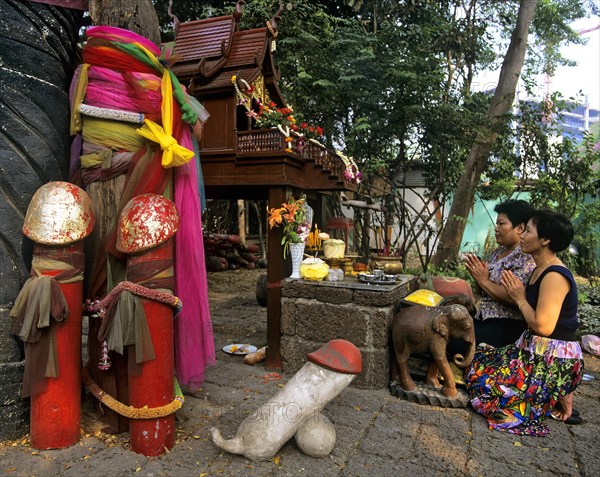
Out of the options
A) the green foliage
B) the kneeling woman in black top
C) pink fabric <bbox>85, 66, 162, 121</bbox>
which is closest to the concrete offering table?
the kneeling woman in black top

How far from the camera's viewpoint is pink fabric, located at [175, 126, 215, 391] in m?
3.21

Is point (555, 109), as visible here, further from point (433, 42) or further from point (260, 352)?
point (260, 352)

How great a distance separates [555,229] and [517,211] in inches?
25.5

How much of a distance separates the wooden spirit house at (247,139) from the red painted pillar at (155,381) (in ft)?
6.13

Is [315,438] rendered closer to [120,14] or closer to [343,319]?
[343,319]

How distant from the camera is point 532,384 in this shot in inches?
130

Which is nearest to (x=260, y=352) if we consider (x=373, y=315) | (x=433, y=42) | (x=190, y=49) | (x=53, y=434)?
(x=373, y=315)

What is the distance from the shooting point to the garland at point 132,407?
8.78 feet

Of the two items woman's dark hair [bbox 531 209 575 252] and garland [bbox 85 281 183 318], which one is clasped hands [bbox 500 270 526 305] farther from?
garland [bbox 85 281 183 318]

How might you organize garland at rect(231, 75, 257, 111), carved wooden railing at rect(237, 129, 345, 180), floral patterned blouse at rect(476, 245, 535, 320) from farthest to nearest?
1. garland at rect(231, 75, 257, 111)
2. carved wooden railing at rect(237, 129, 345, 180)
3. floral patterned blouse at rect(476, 245, 535, 320)

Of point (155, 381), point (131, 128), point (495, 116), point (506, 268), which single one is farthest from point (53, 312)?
point (495, 116)

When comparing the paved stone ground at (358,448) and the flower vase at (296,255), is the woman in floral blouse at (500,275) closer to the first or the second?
the paved stone ground at (358,448)

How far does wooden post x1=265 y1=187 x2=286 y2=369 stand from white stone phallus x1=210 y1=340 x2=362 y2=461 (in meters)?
1.72

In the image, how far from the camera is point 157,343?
2.70 meters
